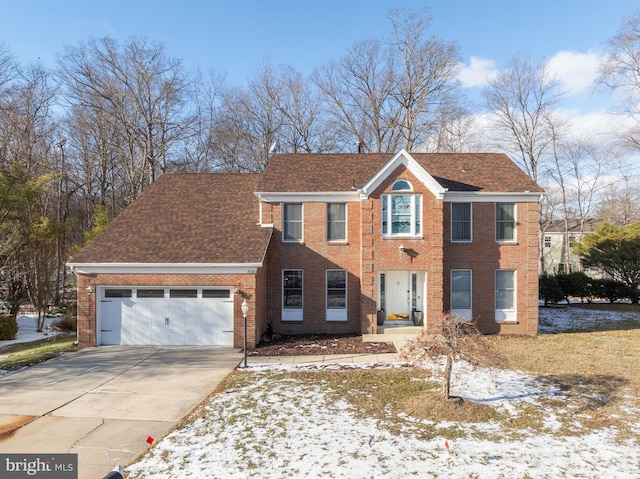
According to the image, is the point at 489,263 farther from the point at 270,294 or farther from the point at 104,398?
the point at 104,398

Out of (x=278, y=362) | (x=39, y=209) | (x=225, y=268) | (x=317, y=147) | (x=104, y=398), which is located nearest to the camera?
(x=104, y=398)

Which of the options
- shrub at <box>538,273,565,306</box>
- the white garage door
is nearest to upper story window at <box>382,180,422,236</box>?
the white garage door

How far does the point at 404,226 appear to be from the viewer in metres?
15.2

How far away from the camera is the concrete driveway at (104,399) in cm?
660

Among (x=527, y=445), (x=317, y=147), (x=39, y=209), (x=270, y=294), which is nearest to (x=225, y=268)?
(x=270, y=294)

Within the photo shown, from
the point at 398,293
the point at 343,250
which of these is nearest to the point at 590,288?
the point at 398,293

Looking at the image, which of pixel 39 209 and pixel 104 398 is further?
pixel 39 209

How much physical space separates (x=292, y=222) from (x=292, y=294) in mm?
2992

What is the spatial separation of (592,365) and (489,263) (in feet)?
18.4

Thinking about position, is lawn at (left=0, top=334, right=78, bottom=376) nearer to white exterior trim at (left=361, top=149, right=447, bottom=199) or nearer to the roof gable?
the roof gable

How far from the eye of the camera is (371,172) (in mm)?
16984

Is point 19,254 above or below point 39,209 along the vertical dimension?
below

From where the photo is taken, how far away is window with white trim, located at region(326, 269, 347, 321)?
1569 centimetres

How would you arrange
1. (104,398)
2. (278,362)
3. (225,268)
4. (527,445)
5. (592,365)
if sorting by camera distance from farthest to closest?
(225,268) → (278,362) → (592,365) → (104,398) → (527,445)
